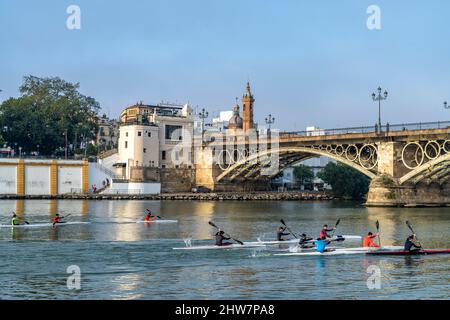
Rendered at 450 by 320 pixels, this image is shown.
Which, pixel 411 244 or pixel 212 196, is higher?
pixel 212 196

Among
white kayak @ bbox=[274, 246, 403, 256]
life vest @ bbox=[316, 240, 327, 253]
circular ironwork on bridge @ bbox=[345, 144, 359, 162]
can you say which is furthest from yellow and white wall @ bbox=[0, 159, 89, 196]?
life vest @ bbox=[316, 240, 327, 253]

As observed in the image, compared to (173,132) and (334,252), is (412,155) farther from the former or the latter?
(173,132)

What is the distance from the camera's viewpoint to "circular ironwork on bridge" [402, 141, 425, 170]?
8319cm

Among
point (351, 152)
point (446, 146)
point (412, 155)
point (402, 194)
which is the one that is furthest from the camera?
point (351, 152)

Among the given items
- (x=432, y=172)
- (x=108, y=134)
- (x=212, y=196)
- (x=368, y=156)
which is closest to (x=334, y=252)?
(x=432, y=172)

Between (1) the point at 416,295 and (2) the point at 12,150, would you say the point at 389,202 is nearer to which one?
(1) the point at 416,295

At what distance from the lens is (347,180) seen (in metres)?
121

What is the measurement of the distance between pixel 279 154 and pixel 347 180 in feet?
64.2

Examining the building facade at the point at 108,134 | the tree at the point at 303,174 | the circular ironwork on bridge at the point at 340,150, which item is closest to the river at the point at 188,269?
the circular ironwork on bridge at the point at 340,150

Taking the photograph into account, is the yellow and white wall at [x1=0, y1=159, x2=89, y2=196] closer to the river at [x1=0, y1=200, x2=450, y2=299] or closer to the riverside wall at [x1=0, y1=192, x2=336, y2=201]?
the riverside wall at [x1=0, y1=192, x2=336, y2=201]

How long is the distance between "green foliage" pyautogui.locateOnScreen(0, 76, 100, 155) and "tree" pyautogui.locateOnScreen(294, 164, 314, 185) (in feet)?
144

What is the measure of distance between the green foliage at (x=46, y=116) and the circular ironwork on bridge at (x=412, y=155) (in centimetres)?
6335

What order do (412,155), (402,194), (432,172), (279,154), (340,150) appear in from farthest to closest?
1. (279,154)
2. (340,150)
3. (412,155)
4. (402,194)
5. (432,172)
